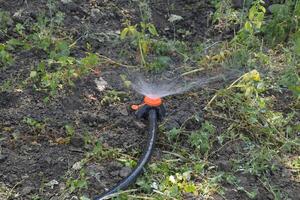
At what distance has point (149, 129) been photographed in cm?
293

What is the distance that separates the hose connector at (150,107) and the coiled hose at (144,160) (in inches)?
0.9

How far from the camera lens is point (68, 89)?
3176 mm

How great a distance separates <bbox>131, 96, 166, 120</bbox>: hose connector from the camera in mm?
3010

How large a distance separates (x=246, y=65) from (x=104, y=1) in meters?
1.21

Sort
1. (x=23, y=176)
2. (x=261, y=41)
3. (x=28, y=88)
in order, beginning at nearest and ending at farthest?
1. (x=23, y=176)
2. (x=28, y=88)
3. (x=261, y=41)

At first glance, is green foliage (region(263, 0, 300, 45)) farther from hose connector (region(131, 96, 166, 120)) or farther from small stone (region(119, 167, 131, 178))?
small stone (region(119, 167, 131, 178))

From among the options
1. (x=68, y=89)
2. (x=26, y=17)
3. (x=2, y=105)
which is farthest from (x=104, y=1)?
(x=2, y=105)

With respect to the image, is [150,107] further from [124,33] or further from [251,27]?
[251,27]

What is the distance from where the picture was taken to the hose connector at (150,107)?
9.87ft

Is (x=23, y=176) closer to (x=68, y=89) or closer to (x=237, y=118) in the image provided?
(x=68, y=89)

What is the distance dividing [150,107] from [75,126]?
44 cm

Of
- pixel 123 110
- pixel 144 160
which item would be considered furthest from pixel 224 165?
pixel 123 110

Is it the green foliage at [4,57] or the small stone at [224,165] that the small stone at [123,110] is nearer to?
the small stone at [224,165]

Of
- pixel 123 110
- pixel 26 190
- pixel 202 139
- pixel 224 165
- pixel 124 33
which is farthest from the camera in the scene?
pixel 124 33
